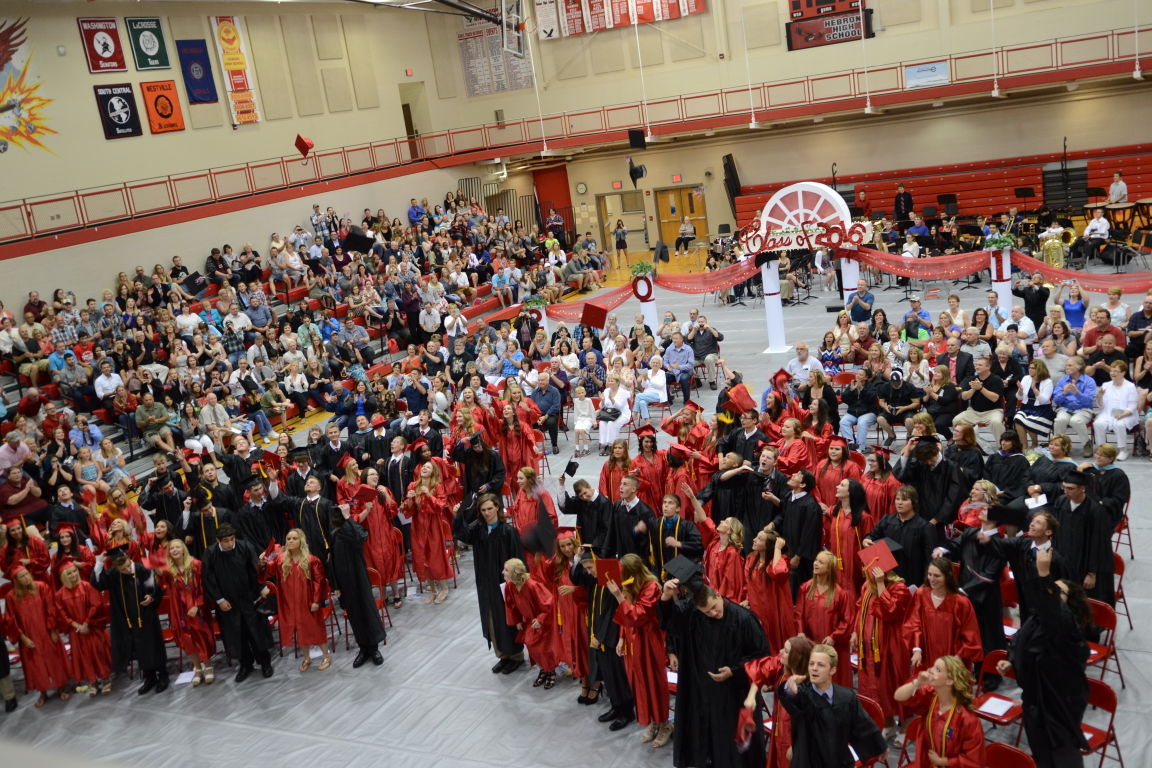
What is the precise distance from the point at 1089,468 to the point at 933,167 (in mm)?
23179

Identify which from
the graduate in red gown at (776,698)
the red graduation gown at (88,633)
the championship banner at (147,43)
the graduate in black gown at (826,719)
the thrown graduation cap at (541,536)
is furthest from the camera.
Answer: the championship banner at (147,43)

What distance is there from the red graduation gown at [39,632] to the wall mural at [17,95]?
16.0m

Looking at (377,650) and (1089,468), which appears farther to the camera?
(377,650)

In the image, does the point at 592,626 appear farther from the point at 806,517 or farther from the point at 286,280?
the point at 286,280

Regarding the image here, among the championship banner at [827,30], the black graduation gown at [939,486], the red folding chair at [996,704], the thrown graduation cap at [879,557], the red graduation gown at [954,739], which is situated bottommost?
the red folding chair at [996,704]

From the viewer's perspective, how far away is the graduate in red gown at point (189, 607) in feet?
32.3

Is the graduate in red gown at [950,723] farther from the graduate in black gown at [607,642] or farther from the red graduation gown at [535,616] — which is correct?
the red graduation gown at [535,616]

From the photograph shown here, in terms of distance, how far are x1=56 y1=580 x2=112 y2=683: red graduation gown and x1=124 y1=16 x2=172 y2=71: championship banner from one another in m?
19.0

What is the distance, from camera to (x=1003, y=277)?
A: 16.9 meters

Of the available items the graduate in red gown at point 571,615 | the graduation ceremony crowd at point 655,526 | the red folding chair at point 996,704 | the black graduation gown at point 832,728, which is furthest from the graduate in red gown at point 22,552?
the red folding chair at point 996,704

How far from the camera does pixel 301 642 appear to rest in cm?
998

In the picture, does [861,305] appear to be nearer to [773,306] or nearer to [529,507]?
[773,306]

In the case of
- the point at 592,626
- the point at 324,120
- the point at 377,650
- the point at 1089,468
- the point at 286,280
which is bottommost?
the point at 377,650

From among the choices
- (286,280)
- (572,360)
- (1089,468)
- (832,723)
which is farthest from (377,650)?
(286,280)
